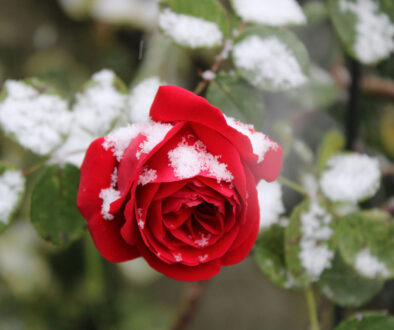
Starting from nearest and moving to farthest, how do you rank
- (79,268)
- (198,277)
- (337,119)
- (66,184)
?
(198,277) < (66,184) < (337,119) < (79,268)

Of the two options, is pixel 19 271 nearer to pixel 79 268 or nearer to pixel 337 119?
pixel 79 268

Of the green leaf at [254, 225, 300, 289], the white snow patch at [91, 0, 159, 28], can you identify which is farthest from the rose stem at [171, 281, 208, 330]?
the white snow patch at [91, 0, 159, 28]

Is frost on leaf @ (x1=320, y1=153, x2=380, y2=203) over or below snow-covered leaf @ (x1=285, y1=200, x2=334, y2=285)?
over

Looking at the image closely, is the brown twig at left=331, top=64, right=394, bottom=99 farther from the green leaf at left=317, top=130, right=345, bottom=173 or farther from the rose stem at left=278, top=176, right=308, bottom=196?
the rose stem at left=278, top=176, right=308, bottom=196

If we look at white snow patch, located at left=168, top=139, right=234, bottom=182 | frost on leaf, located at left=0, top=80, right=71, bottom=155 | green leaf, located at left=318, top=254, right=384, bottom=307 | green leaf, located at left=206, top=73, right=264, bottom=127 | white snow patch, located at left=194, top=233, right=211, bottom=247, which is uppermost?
white snow patch, located at left=168, top=139, right=234, bottom=182

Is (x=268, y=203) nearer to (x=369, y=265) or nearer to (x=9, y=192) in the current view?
(x=369, y=265)

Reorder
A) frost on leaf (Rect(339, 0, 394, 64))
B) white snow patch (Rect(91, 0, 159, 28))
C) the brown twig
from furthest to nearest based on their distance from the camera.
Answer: white snow patch (Rect(91, 0, 159, 28)) < the brown twig < frost on leaf (Rect(339, 0, 394, 64))

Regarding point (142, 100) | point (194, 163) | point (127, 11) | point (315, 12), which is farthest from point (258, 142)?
point (127, 11)

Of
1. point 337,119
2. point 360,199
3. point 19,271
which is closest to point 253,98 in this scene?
point 360,199

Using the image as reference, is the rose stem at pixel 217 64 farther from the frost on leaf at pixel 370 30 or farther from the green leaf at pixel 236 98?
the frost on leaf at pixel 370 30
